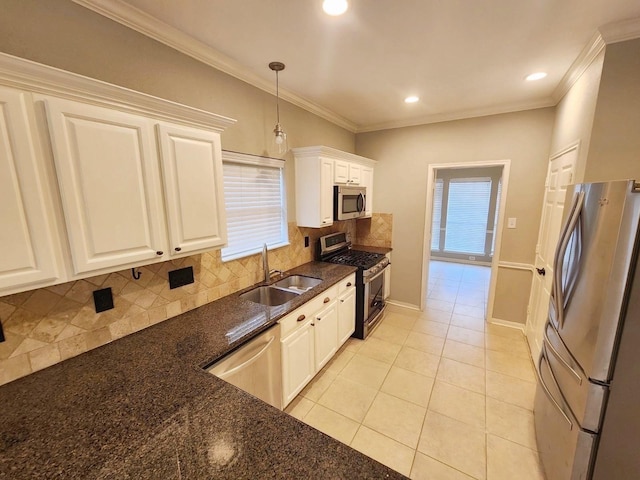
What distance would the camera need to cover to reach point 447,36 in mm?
1740

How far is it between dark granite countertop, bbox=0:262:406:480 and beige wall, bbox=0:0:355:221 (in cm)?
148

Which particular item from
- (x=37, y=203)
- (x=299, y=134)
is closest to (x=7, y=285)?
(x=37, y=203)

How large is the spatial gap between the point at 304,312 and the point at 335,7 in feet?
6.42

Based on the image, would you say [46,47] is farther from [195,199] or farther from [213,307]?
[213,307]

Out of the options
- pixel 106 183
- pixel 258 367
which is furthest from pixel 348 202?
pixel 106 183

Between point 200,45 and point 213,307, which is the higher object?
point 200,45

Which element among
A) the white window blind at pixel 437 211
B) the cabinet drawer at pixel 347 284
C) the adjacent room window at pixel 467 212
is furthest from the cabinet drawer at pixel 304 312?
the white window blind at pixel 437 211

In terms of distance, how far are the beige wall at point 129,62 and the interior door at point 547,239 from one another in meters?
2.55

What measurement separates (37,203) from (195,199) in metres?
0.65

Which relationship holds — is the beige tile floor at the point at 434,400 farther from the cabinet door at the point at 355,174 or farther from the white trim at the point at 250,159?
the white trim at the point at 250,159

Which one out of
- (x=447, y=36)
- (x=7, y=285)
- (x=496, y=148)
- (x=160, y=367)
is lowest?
(x=160, y=367)

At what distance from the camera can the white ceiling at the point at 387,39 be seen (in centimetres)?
147

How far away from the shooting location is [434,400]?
2.24 meters

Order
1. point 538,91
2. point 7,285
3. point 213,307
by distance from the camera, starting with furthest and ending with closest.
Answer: point 538,91, point 213,307, point 7,285
